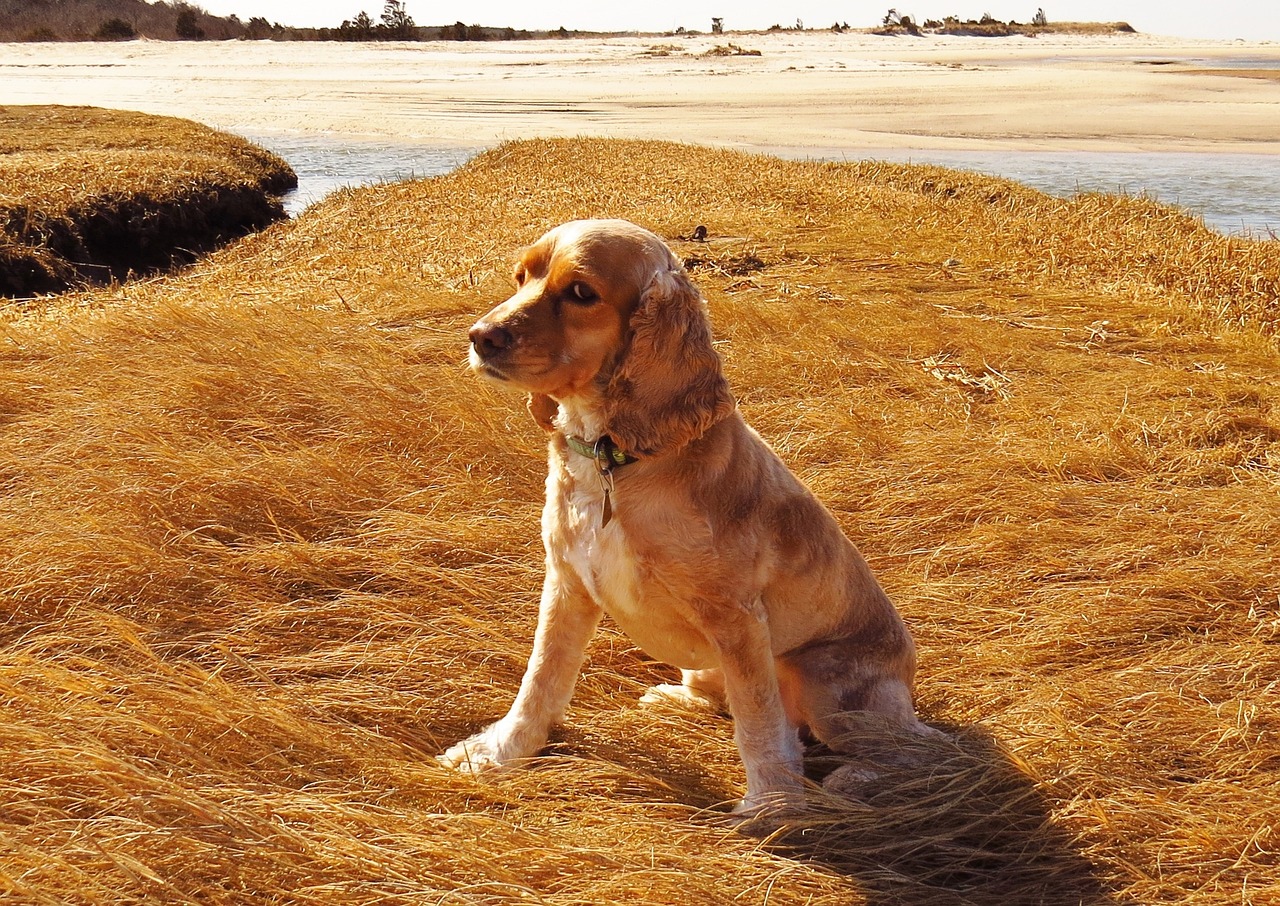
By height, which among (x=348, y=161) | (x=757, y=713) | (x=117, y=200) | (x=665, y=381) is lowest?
(x=757, y=713)

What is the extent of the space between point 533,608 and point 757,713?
144 cm

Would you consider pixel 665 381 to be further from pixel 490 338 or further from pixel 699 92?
pixel 699 92

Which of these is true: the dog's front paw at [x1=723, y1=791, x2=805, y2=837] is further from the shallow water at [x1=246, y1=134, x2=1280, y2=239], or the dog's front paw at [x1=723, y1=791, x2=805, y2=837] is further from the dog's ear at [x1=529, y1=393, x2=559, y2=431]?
the shallow water at [x1=246, y1=134, x2=1280, y2=239]

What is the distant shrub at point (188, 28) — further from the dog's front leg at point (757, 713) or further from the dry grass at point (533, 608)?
the dog's front leg at point (757, 713)

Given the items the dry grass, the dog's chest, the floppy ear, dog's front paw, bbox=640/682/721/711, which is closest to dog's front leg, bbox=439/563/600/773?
the dry grass

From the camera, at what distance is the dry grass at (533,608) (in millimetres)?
2727

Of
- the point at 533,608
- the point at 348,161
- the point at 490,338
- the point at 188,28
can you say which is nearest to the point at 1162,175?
the point at 348,161

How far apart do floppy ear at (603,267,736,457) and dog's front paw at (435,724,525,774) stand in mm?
1113

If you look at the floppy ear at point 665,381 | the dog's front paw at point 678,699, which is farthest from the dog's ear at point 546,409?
the dog's front paw at point 678,699

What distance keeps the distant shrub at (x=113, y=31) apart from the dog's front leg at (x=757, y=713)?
66255mm

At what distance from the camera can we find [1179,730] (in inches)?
134

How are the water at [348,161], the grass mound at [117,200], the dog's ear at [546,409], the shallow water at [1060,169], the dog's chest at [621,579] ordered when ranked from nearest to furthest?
the dog's chest at [621,579] < the dog's ear at [546,409] < the grass mound at [117,200] < the shallow water at [1060,169] < the water at [348,161]

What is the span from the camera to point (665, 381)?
2.83m

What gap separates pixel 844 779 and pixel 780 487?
34.8 inches
